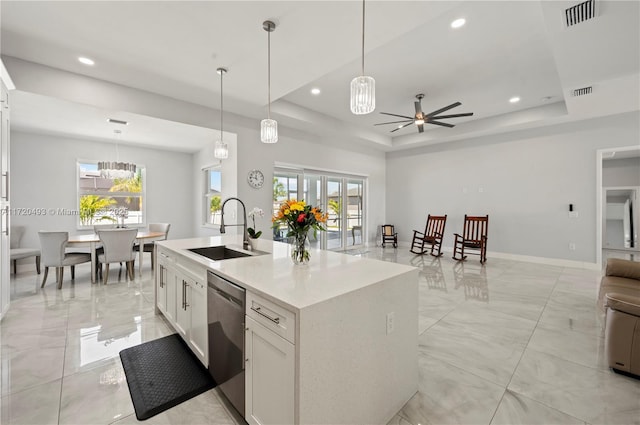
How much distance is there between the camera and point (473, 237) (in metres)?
6.37

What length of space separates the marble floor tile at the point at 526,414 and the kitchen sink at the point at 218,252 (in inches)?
81.5

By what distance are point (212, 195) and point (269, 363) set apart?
553cm

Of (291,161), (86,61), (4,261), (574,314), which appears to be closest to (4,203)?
(4,261)

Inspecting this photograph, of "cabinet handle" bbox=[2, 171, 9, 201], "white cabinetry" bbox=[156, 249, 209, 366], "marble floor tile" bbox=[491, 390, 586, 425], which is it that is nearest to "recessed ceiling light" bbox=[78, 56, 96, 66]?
"cabinet handle" bbox=[2, 171, 9, 201]

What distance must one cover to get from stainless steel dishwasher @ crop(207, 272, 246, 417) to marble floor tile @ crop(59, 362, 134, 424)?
1.84ft

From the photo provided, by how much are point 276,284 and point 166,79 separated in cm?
360

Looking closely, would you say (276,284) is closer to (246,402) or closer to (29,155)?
(246,402)

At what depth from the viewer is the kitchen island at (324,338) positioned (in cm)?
116

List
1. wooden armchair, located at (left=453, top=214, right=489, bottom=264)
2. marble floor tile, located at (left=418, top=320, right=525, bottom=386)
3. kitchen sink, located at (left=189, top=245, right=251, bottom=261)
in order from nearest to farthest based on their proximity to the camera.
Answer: marble floor tile, located at (left=418, top=320, right=525, bottom=386) < kitchen sink, located at (left=189, top=245, right=251, bottom=261) < wooden armchair, located at (left=453, top=214, right=489, bottom=264)

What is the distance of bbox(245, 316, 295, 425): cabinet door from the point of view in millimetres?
1176

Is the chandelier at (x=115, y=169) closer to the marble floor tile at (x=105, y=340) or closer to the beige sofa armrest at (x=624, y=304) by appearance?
the marble floor tile at (x=105, y=340)

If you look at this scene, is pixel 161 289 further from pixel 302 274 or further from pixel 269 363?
pixel 269 363

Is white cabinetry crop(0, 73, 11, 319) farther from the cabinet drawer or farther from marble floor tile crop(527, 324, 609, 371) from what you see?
marble floor tile crop(527, 324, 609, 371)

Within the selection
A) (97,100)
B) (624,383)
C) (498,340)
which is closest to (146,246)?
(97,100)
